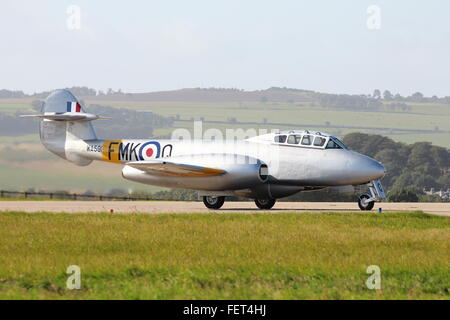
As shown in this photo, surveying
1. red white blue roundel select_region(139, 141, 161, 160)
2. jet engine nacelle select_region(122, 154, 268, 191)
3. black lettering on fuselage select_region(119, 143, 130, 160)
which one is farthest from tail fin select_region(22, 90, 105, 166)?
jet engine nacelle select_region(122, 154, 268, 191)

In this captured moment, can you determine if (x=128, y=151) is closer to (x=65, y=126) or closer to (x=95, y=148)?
(x=95, y=148)

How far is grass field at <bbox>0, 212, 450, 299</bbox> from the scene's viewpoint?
1614cm

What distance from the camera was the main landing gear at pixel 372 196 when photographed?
36.0 m

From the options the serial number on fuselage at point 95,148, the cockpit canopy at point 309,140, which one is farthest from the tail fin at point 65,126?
the cockpit canopy at point 309,140

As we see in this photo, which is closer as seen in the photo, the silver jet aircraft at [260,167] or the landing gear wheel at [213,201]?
the silver jet aircraft at [260,167]

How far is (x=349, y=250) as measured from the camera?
2184 cm

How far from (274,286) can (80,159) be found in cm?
2791

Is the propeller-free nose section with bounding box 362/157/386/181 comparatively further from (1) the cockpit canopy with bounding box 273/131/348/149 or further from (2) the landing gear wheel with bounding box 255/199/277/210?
(2) the landing gear wheel with bounding box 255/199/277/210

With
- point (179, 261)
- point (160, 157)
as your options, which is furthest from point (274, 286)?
point (160, 157)

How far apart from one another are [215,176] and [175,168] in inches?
66.3

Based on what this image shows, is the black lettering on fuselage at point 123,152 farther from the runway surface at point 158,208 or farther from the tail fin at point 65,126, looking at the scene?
the tail fin at point 65,126

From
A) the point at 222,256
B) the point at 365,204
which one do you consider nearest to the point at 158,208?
the point at 365,204

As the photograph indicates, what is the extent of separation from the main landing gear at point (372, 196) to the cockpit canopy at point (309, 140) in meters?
1.95

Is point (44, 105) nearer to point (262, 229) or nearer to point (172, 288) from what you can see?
point (262, 229)
